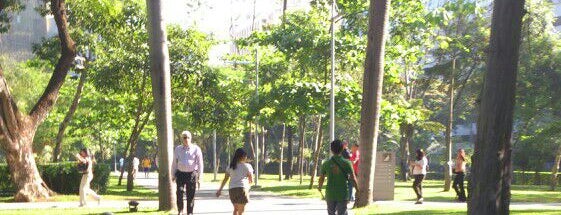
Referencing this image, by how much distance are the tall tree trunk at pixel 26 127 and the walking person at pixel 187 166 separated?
29.0ft

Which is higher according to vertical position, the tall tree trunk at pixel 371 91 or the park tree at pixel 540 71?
the park tree at pixel 540 71

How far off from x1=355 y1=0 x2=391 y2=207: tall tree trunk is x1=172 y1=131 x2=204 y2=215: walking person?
477cm

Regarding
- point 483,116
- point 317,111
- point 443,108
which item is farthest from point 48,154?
point 483,116

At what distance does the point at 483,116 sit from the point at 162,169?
859cm

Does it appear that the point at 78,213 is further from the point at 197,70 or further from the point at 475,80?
the point at 475,80

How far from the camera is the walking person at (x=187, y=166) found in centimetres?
1520

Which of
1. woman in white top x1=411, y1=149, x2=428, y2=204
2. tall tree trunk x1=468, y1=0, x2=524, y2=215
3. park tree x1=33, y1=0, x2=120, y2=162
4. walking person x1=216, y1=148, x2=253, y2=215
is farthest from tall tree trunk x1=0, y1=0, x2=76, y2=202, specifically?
tall tree trunk x1=468, y1=0, x2=524, y2=215

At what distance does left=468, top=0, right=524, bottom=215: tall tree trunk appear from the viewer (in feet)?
34.0

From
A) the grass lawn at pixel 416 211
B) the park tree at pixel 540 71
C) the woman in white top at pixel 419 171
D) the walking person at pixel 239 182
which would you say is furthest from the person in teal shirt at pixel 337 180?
the park tree at pixel 540 71

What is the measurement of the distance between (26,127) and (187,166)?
9.76 m

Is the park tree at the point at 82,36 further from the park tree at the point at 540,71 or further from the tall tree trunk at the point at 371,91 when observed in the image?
the park tree at the point at 540,71

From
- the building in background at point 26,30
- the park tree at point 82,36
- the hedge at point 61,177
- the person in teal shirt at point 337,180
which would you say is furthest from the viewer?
the building in background at point 26,30

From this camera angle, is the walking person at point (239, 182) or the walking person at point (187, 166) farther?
the walking person at point (187, 166)

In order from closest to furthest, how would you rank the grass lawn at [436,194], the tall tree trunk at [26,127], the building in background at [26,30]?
the tall tree trunk at [26,127], the grass lawn at [436,194], the building in background at [26,30]
